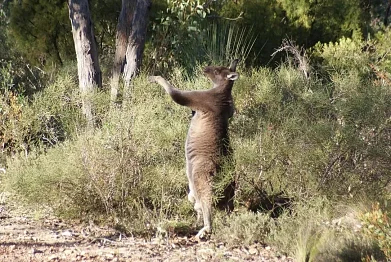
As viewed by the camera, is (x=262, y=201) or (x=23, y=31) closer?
(x=262, y=201)

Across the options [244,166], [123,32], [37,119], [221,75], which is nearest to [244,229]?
[244,166]

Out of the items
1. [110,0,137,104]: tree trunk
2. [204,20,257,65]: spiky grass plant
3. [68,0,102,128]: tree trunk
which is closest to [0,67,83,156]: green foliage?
[68,0,102,128]: tree trunk

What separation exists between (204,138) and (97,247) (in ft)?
5.73

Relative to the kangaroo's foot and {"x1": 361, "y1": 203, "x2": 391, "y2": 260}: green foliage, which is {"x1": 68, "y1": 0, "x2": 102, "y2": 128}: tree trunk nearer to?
the kangaroo's foot

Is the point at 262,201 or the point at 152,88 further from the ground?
the point at 152,88

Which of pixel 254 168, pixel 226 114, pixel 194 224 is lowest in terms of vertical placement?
pixel 194 224

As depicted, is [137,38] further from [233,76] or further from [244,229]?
[244,229]

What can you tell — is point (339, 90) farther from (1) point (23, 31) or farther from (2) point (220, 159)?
(1) point (23, 31)

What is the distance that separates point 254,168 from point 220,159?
20.5 inches

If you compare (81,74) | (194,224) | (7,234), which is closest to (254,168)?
(194,224)

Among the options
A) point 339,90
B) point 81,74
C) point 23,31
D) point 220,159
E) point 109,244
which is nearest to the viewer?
point 109,244

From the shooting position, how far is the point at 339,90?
9.45m

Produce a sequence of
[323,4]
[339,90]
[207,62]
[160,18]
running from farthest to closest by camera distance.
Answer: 1. [323,4]
2. [160,18]
3. [207,62]
4. [339,90]

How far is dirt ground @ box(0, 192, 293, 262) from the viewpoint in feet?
22.0
